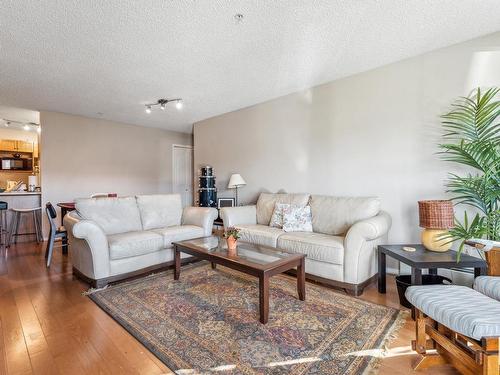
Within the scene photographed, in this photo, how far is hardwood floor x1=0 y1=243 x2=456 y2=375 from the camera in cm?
149

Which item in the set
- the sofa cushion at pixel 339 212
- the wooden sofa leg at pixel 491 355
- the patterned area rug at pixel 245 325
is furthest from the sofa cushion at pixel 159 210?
the wooden sofa leg at pixel 491 355

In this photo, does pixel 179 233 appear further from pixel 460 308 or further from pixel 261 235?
pixel 460 308

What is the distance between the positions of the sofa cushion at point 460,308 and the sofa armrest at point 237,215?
235cm

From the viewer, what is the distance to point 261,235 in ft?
10.0

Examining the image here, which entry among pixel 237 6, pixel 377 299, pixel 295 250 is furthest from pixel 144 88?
pixel 377 299

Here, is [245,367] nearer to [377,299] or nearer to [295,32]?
[377,299]

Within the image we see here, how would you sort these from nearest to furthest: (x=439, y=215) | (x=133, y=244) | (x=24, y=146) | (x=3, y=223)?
(x=439, y=215) < (x=133, y=244) < (x=3, y=223) < (x=24, y=146)

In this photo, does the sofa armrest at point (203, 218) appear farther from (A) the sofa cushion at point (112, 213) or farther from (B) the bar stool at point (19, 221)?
(B) the bar stool at point (19, 221)

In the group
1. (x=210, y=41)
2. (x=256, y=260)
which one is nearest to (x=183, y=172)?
(x=210, y=41)

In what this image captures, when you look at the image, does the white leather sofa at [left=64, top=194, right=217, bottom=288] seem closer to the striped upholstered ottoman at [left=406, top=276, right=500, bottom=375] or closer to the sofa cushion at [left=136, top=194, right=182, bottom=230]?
the sofa cushion at [left=136, top=194, right=182, bottom=230]

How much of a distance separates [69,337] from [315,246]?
2122mm

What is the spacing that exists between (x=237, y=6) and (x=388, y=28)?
1368 mm

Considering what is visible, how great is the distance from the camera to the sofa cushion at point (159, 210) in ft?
11.3

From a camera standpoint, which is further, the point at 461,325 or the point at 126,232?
the point at 126,232
